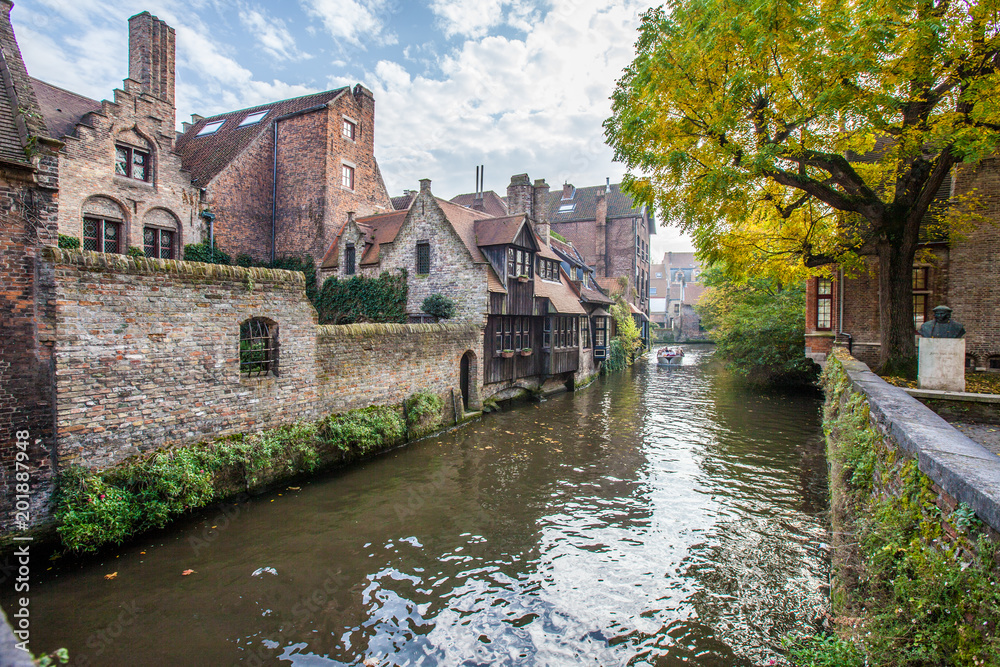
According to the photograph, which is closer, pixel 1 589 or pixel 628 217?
pixel 1 589

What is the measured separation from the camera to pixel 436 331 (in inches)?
627

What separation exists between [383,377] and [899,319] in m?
13.6

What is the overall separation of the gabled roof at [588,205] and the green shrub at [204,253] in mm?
32110

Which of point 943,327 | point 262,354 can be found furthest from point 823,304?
point 262,354

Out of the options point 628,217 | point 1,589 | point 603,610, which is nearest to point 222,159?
point 1,589

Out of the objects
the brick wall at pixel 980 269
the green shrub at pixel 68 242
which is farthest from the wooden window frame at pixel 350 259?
the brick wall at pixel 980 269

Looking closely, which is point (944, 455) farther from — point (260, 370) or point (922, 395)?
point (260, 370)

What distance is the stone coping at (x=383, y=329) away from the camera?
1217cm

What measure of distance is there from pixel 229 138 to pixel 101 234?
10.6 metres

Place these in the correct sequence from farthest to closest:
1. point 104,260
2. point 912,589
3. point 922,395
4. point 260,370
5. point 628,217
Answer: point 628,217 < point 260,370 < point 922,395 < point 104,260 < point 912,589

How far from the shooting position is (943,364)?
973 cm

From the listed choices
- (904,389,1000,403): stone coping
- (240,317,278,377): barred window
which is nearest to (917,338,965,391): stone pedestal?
(904,389,1000,403): stone coping

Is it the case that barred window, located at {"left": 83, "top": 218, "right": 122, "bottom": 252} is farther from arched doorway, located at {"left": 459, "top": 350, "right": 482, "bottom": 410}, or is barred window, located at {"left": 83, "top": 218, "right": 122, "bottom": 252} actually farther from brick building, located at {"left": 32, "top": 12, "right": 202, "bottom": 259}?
arched doorway, located at {"left": 459, "top": 350, "right": 482, "bottom": 410}

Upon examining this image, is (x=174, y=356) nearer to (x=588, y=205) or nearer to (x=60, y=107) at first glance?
(x=60, y=107)
